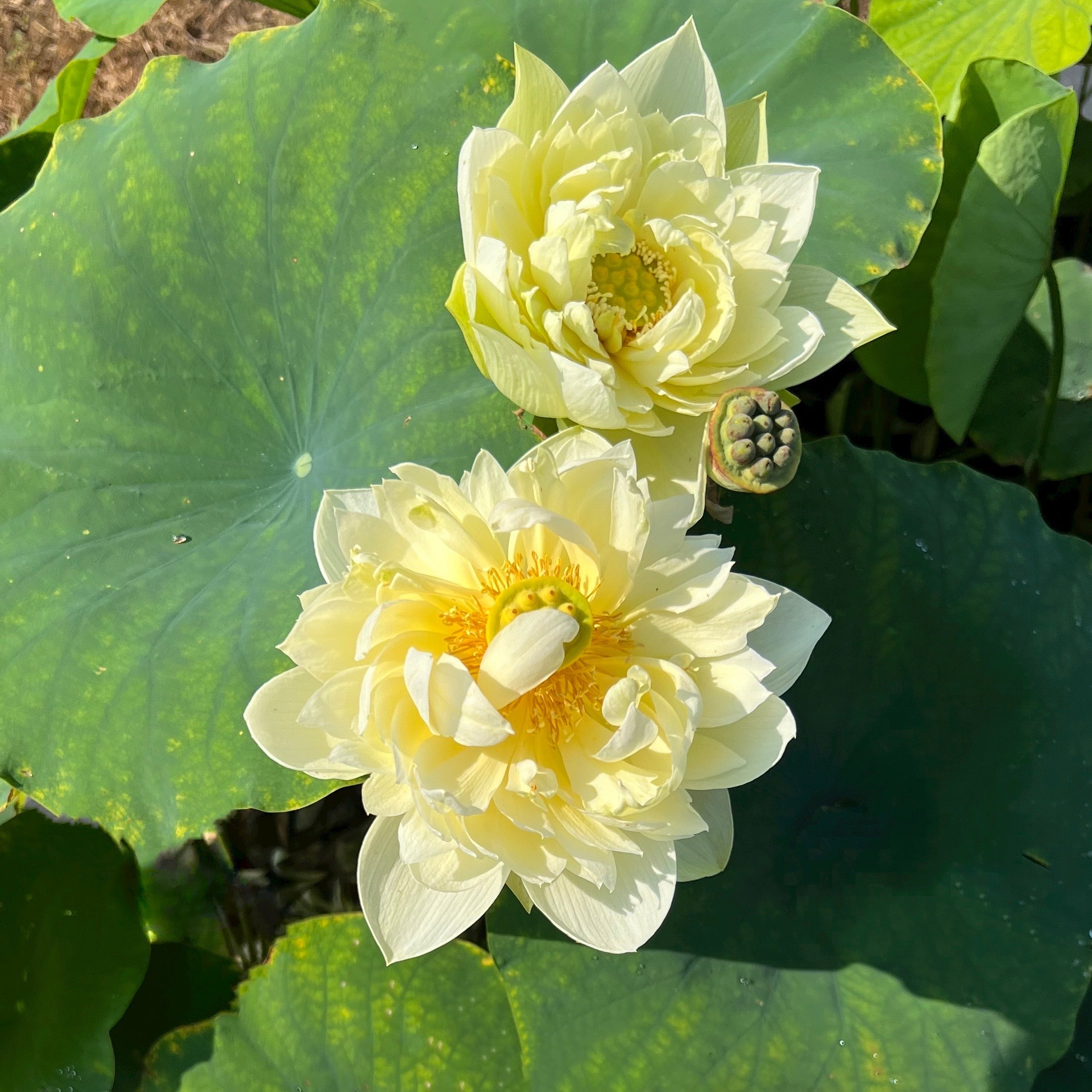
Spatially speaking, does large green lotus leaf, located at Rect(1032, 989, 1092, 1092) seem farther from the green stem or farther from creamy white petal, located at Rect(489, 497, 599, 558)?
creamy white petal, located at Rect(489, 497, 599, 558)

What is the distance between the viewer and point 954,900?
1.22 m

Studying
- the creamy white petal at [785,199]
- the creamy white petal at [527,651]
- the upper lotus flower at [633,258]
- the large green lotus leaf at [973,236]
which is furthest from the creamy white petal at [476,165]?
the large green lotus leaf at [973,236]

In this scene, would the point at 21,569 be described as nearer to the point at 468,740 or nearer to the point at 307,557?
the point at 307,557

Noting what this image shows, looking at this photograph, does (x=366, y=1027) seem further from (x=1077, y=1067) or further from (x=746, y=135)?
(x=746, y=135)

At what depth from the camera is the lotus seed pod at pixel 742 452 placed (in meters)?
0.84

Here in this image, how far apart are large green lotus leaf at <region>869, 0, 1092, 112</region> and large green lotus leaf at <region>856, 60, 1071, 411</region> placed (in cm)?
7

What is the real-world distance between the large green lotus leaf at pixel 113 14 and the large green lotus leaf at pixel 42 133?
0.09 meters

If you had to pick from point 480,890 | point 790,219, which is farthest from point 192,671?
point 790,219

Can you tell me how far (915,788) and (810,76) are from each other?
1.03 m

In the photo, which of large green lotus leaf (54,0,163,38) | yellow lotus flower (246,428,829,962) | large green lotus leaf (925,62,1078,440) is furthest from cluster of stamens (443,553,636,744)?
large green lotus leaf (54,0,163,38)

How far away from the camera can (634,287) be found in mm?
977

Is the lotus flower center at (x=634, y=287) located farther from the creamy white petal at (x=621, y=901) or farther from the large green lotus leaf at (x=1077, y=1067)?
the large green lotus leaf at (x=1077, y=1067)

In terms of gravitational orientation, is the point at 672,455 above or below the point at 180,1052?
above

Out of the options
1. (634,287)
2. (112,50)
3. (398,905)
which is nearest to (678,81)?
(634,287)
